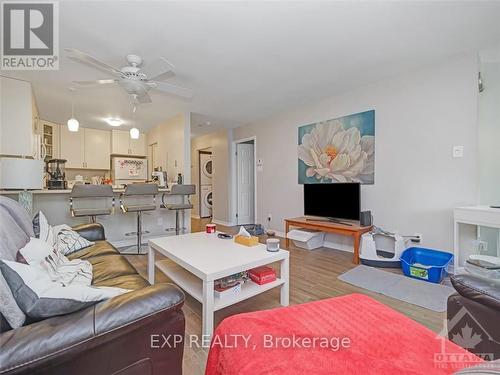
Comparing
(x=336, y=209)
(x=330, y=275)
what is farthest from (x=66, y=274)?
(x=336, y=209)

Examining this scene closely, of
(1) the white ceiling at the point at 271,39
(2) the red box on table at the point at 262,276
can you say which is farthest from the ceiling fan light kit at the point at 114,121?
(2) the red box on table at the point at 262,276

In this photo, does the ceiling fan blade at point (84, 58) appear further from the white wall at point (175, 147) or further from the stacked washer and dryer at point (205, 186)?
the stacked washer and dryer at point (205, 186)

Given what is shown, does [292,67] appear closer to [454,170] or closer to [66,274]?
[454,170]

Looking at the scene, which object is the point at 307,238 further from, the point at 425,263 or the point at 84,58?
the point at 84,58

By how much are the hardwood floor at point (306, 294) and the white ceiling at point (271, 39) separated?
92.2 inches

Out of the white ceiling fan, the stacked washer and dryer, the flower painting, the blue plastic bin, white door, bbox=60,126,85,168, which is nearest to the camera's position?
the white ceiling fan

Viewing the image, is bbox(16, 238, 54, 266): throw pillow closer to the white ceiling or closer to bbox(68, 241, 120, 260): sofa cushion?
bbox(68, 241, 120, 260): sofa cushion

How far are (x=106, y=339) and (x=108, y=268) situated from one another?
96cm

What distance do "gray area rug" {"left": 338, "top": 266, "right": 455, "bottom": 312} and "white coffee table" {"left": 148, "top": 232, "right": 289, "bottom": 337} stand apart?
3.17 ft

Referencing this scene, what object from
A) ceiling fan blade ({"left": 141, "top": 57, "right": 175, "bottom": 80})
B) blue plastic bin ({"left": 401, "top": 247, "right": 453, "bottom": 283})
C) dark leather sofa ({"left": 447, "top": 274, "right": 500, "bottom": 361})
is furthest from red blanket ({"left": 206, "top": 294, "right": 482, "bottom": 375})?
ceiling fan blade ({"left": 141, "top": 57, "right": 175, "bottom": 80})

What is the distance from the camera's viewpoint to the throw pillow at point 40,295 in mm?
832

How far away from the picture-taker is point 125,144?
5.94m

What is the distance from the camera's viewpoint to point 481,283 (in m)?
1.11

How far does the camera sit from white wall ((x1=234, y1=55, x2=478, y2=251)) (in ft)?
8.48
